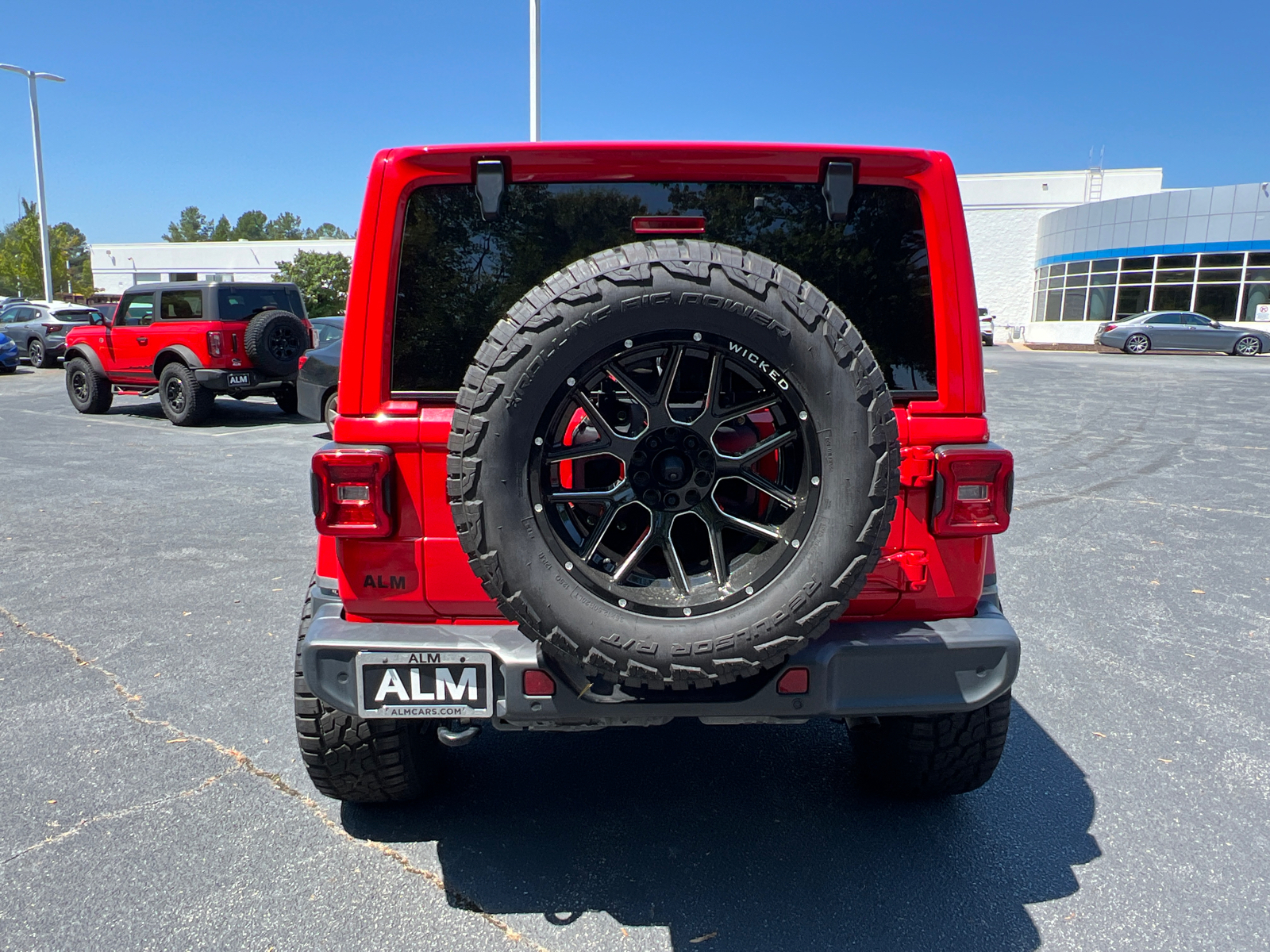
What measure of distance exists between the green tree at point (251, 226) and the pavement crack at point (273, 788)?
184460 millimetres

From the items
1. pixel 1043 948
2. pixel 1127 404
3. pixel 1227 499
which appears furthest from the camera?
pixel 1127 404

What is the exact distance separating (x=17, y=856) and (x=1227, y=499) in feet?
28.8

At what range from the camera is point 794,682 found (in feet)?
7.54

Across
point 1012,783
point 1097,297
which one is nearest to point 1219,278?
point 1097,297

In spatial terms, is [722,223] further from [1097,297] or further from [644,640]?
[1097,297]

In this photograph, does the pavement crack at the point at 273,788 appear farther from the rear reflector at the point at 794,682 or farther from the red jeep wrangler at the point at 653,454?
the rear reflector at the point at 794,682

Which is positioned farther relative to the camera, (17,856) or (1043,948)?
(17,856)

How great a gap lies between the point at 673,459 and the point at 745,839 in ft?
4.44

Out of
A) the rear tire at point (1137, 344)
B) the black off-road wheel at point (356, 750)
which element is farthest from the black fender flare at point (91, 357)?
the rear tire at point (1137, 344)

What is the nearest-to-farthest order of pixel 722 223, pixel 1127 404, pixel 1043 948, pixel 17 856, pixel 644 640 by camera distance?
1. pixel 644 640
2. pixel 1043 948
3. pixel 722 223
4. pixel 17 856
5. pixel 1127 404

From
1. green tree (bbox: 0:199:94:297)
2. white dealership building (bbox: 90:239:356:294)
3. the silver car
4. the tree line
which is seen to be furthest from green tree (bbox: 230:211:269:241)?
the silver car

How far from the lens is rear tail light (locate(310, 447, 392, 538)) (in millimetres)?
2371

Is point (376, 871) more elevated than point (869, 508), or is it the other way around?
point (869, 508)

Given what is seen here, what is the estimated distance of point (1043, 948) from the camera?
2314mm
